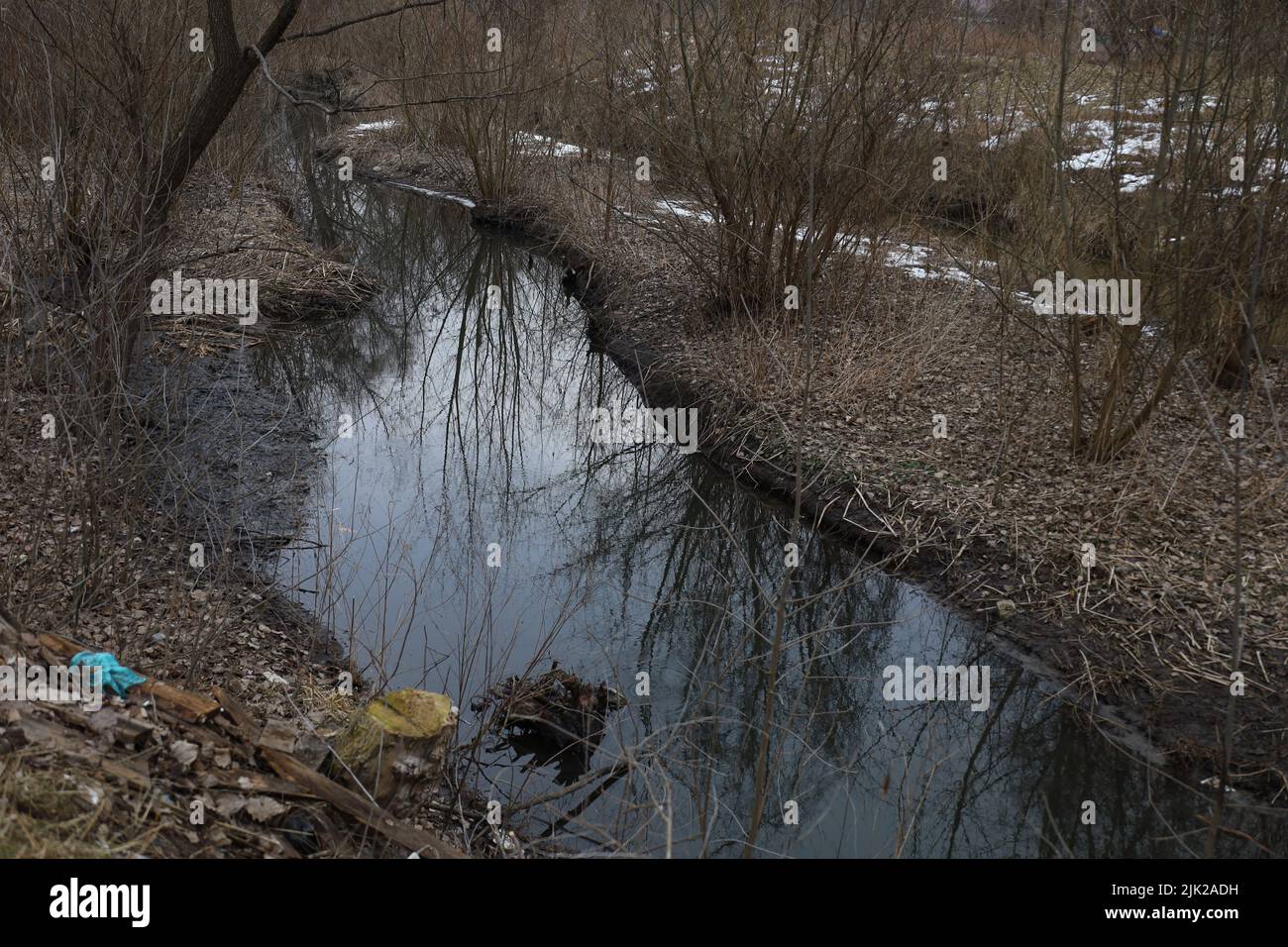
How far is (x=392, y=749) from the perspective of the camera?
3334 mm

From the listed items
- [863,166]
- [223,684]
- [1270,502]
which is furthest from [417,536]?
[1270,502]

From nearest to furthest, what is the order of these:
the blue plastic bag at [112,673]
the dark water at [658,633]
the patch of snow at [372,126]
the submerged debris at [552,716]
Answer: the blue plastic bag at [112,673] → the dark water at [658,633] → the submerged debris at [552,716] → the patch of snow at [372,126]
